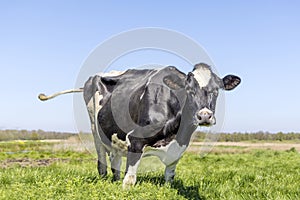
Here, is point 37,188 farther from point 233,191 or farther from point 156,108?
point 233,191

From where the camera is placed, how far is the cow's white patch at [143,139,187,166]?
6.18 metres

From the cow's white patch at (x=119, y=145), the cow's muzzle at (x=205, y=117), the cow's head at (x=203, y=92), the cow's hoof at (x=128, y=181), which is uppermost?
the cow's head at (x=203, y=92)

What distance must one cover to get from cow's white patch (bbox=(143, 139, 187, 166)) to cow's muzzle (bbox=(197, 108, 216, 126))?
1.02 metres

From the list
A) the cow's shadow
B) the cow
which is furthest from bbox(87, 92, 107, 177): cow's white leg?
the cow's shadow

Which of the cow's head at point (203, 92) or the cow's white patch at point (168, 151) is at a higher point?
the cow's head at point (203, 92)

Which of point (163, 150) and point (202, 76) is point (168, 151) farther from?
point (202, 76)

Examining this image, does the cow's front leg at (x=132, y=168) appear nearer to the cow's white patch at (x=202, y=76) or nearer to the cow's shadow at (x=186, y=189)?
the cow's shadow at (x=186, y=189)

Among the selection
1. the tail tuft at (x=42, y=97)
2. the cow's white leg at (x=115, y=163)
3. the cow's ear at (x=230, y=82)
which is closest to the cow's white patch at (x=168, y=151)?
the cow's ear at (x=230, y=82)

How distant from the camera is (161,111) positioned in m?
6.06

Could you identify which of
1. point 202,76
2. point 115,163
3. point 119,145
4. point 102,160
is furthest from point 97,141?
point 202,76

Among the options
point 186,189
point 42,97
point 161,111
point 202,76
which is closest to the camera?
point 202,76

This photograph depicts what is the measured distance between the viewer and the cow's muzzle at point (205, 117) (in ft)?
17.3

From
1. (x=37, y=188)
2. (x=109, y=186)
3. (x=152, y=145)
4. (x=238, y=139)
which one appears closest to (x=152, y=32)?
(x=152, y=145)

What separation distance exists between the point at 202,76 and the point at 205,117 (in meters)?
0.81
